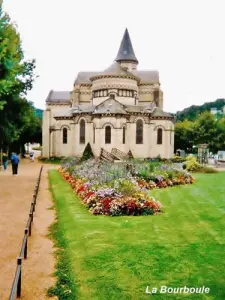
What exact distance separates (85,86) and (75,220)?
151ft

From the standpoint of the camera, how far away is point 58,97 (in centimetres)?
6438

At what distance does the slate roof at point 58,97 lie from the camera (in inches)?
2480

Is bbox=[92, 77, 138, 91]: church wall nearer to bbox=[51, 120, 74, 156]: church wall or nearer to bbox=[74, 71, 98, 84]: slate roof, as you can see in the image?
bbox=[51, 120, 74, 156]: church wall

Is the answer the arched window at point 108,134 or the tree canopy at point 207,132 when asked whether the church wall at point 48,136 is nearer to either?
the arched window at point 108,134

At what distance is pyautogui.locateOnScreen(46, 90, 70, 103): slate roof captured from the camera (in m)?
63.0

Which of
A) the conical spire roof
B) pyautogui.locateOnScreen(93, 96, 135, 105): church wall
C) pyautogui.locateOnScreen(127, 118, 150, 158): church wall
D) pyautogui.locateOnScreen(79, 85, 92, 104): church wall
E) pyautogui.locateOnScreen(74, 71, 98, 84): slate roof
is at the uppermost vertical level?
the conical spire roof

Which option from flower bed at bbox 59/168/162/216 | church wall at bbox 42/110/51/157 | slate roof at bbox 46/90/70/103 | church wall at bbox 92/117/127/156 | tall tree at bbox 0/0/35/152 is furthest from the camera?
slate roof at bbox 46/90/70/103

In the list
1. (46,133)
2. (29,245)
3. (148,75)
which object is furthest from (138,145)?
(29,245)

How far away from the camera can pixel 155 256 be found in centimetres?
848

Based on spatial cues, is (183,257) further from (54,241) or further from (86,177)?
(86,177)

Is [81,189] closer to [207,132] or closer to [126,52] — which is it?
[126,52]

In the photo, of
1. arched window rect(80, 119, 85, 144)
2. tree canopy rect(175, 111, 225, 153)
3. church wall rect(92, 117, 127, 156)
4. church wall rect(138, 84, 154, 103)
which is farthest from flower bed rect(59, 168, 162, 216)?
tree canopy rect(175, 111, 225, 153)

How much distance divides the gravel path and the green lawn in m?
0.44

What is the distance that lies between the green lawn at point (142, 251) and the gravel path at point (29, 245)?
441 mm
